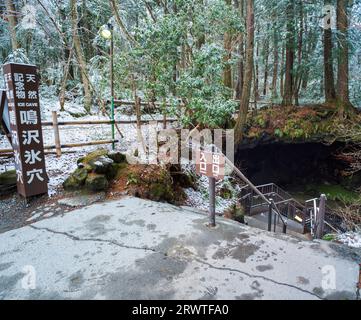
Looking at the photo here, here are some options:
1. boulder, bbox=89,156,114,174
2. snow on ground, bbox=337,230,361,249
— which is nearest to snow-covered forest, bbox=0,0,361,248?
boulder, bbox=89,156,114,174

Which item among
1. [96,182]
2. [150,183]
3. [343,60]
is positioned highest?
[343,60]

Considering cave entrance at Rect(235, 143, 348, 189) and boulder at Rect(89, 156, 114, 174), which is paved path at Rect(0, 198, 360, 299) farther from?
cave entrance at Rect(235, 143, 348, 189)

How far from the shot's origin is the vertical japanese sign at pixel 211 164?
302 centimetres

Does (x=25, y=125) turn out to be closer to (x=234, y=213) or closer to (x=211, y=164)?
(x=211, y=164)

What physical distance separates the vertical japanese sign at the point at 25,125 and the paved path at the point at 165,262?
3.56 feet

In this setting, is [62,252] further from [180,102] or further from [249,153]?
[249,153]

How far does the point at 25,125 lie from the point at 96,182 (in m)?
1.48

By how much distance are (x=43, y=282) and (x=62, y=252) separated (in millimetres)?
537

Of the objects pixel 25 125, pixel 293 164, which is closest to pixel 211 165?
pixel 25 125

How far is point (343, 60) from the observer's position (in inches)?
424

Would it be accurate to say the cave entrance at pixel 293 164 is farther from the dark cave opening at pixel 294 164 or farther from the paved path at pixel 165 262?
the paved path at pixel 165 262

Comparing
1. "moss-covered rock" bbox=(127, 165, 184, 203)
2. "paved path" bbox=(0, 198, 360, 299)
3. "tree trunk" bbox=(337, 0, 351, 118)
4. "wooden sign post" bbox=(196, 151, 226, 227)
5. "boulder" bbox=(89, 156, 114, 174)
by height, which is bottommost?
"paved path" bbox=(0, 198, 360, 299)

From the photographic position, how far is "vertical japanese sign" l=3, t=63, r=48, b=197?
4117 mm

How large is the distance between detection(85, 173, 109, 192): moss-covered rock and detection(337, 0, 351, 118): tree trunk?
34.8 ft
